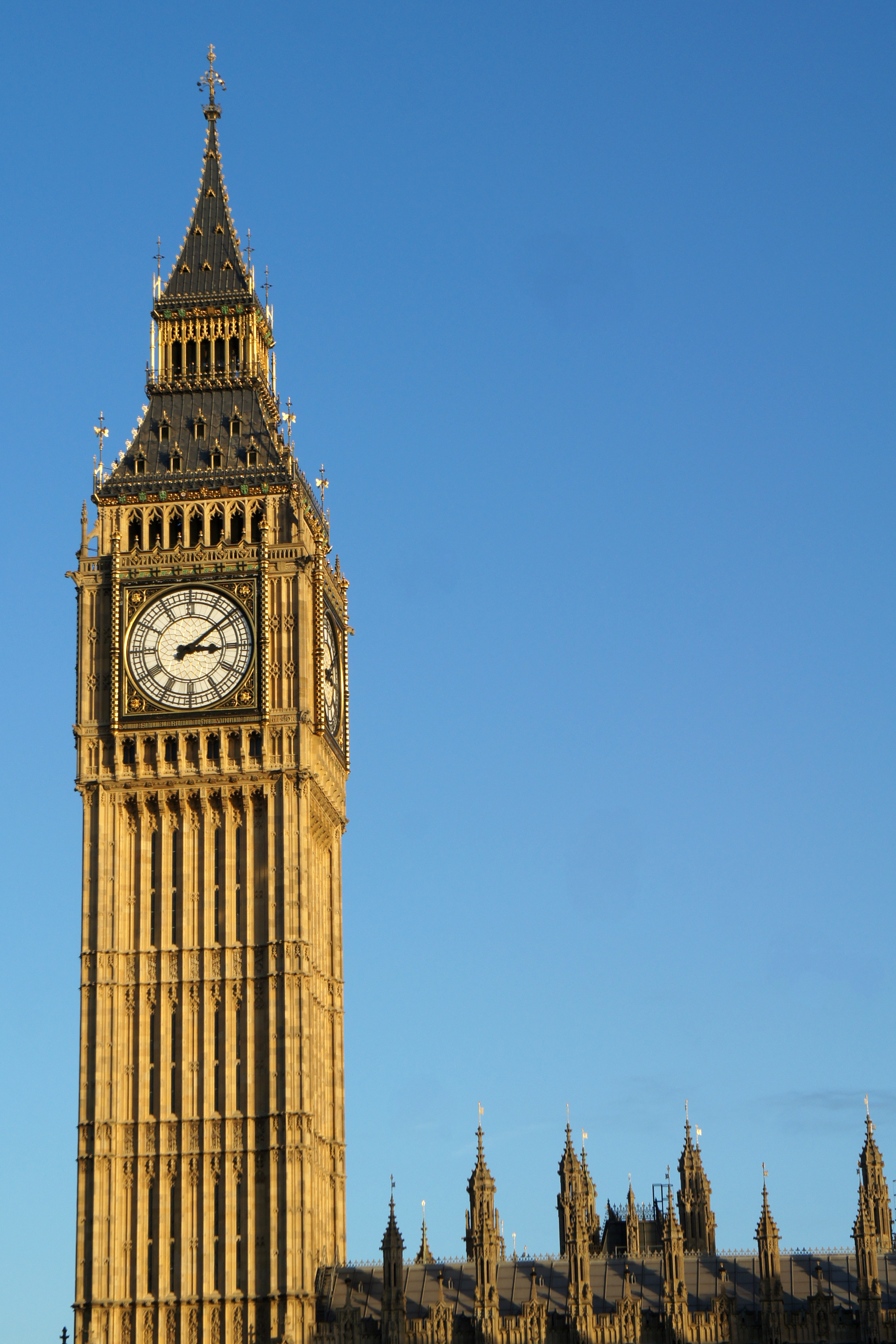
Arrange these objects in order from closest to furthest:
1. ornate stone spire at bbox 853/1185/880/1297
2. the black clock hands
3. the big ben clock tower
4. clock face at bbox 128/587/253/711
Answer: ornate stone spire at bbox 853/1185/880/1297
the big ben clock tower
clock face at bbox 128/587/253/711
the black clock hands

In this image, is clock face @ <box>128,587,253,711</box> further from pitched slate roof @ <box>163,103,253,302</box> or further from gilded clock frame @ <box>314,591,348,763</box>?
pitched slate roof @ <box>163,103,253,302</box>

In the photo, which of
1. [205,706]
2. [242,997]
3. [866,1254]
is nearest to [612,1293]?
[866,1254]

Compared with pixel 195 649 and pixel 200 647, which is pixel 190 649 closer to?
pixel 195 649

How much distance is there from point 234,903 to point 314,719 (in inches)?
327

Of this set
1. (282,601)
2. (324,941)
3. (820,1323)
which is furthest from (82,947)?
(820,1323)

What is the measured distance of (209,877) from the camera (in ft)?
313

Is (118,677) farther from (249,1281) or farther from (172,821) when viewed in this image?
(249,1281)

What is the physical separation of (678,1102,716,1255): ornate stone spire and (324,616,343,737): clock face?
23870 millimetres

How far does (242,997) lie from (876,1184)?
87.9 ft

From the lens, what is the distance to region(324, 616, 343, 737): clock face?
101m

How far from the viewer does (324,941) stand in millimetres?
98938

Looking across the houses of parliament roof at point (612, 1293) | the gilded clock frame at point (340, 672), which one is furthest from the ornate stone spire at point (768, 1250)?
the gilded clock frame at point (340, 672)

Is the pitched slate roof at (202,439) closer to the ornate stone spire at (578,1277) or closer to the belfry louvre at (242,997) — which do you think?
the belfry louvre at (242,997)

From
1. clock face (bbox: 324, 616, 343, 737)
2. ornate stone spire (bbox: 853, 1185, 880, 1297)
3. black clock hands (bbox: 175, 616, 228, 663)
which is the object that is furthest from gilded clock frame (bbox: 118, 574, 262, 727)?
ornate stone spire (bbox: 853, 1185, 880, 1297)
